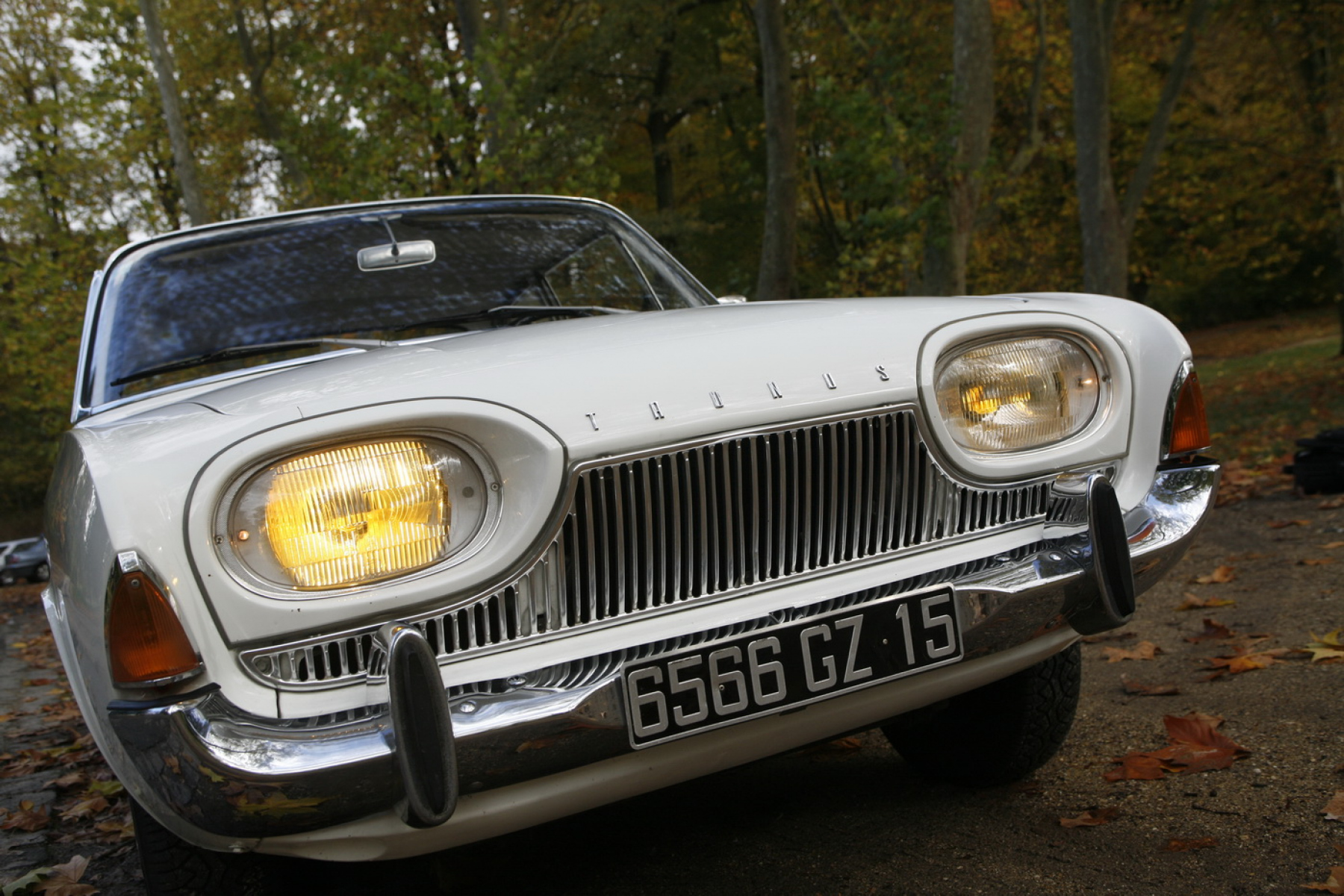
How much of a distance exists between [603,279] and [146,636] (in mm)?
1938

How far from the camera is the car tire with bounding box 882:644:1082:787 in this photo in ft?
8.15

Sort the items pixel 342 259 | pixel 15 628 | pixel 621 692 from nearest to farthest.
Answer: pixel 621 692, pixel 342 259, pixel 15 628

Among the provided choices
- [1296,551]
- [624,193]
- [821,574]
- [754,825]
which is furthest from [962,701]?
[624,193]

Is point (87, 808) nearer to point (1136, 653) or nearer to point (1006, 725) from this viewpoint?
point (1006, 725)

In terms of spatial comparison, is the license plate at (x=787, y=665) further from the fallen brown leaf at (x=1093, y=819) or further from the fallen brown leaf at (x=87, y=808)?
the fallen brown leaf at (x=87, y=808)

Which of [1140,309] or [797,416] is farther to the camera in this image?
[1140,309]

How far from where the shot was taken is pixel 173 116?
15383 mm

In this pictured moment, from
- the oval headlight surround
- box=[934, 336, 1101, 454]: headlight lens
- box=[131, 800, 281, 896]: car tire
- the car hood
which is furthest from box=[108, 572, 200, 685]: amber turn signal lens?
box=[934, 336, 1101, 454]: headlight lens

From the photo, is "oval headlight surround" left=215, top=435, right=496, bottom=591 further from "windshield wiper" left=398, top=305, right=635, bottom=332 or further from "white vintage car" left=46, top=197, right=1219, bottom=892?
"windshield wiper" left=398, top=305, right=635, bottom=332

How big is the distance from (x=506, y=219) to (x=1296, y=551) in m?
4.00

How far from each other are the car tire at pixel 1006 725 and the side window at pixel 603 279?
54.2 inches

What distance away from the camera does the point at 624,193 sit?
26.7m

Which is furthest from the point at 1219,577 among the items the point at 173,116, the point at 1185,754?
the point at 173,116

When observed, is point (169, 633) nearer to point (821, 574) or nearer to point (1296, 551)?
point (821, 574)
